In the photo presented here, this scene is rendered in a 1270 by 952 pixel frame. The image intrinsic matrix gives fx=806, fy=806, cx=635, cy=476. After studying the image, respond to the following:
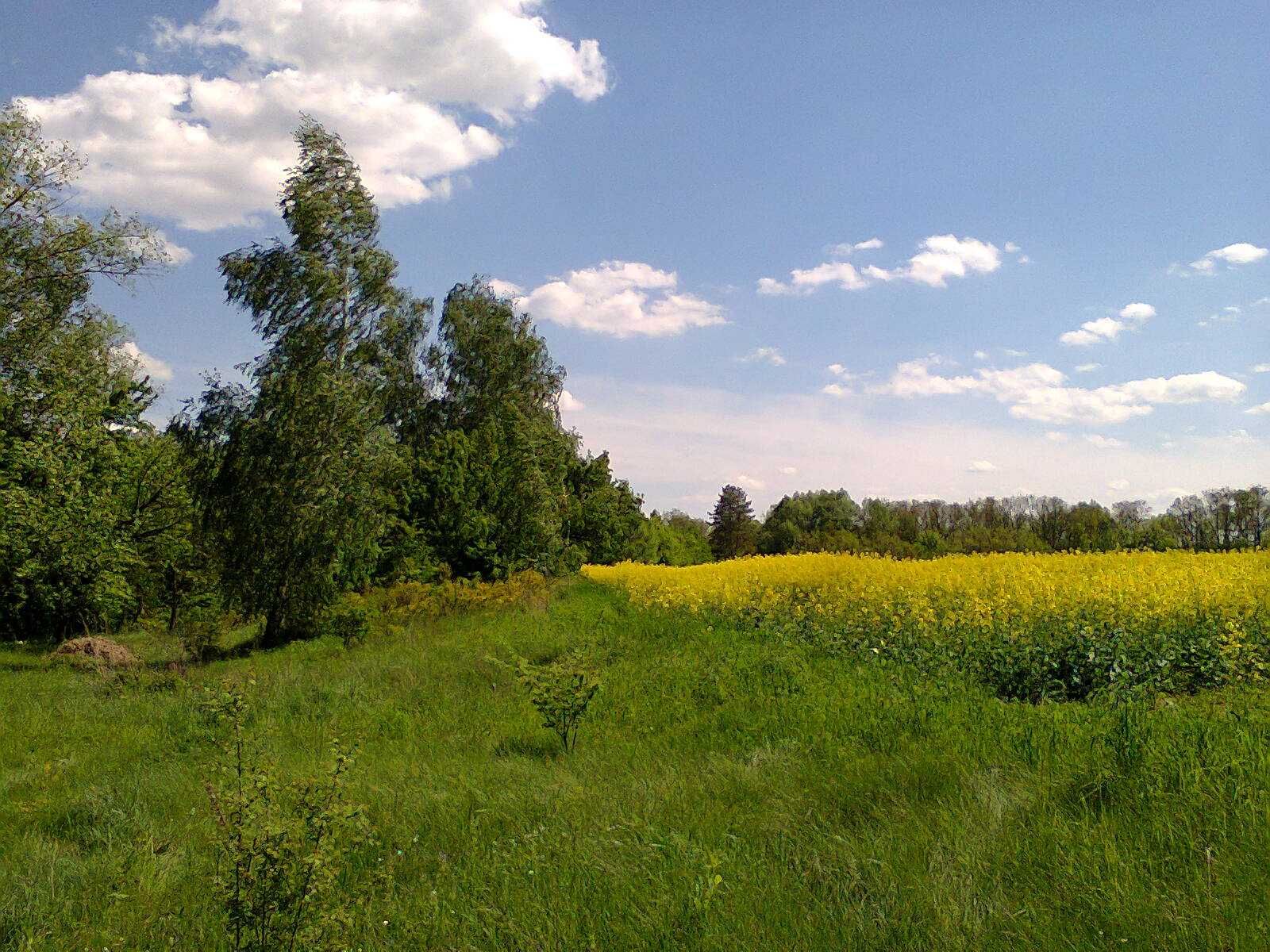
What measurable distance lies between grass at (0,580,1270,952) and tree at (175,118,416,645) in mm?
8770

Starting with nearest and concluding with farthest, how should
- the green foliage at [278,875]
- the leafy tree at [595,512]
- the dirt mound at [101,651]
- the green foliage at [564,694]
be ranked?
the green foliage at [278,875] → the green foliage at [564,694] → the dirt mound at [101,651] → the leafy tree at [595,512]

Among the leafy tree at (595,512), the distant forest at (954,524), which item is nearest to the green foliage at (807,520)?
the distant forest at (954,524)

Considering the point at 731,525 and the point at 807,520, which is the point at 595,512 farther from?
the point at 807,520

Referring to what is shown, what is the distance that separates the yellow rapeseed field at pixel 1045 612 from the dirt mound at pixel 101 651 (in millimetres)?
11251

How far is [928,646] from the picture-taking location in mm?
9039

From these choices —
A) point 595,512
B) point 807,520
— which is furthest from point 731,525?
point 595,512

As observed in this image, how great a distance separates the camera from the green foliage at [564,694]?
24.8 ft

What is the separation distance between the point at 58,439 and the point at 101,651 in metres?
7.09

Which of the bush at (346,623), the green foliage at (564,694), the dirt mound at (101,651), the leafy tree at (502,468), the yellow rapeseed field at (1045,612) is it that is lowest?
the dirt mound at (101,651)

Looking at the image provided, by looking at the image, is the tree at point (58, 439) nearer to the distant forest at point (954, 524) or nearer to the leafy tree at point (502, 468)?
the leafy tree at point (502, 468)

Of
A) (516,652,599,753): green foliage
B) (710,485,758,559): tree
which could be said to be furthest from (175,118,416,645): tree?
(710,485,758,559): tree

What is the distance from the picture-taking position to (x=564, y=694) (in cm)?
760

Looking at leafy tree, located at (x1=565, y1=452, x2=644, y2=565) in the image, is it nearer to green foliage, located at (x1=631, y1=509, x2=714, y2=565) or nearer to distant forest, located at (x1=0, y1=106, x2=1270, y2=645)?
green foliage, located at (x1=631, y1=509, x2=714, y2=565)

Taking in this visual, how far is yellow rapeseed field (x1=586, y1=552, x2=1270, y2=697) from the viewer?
301 inches
